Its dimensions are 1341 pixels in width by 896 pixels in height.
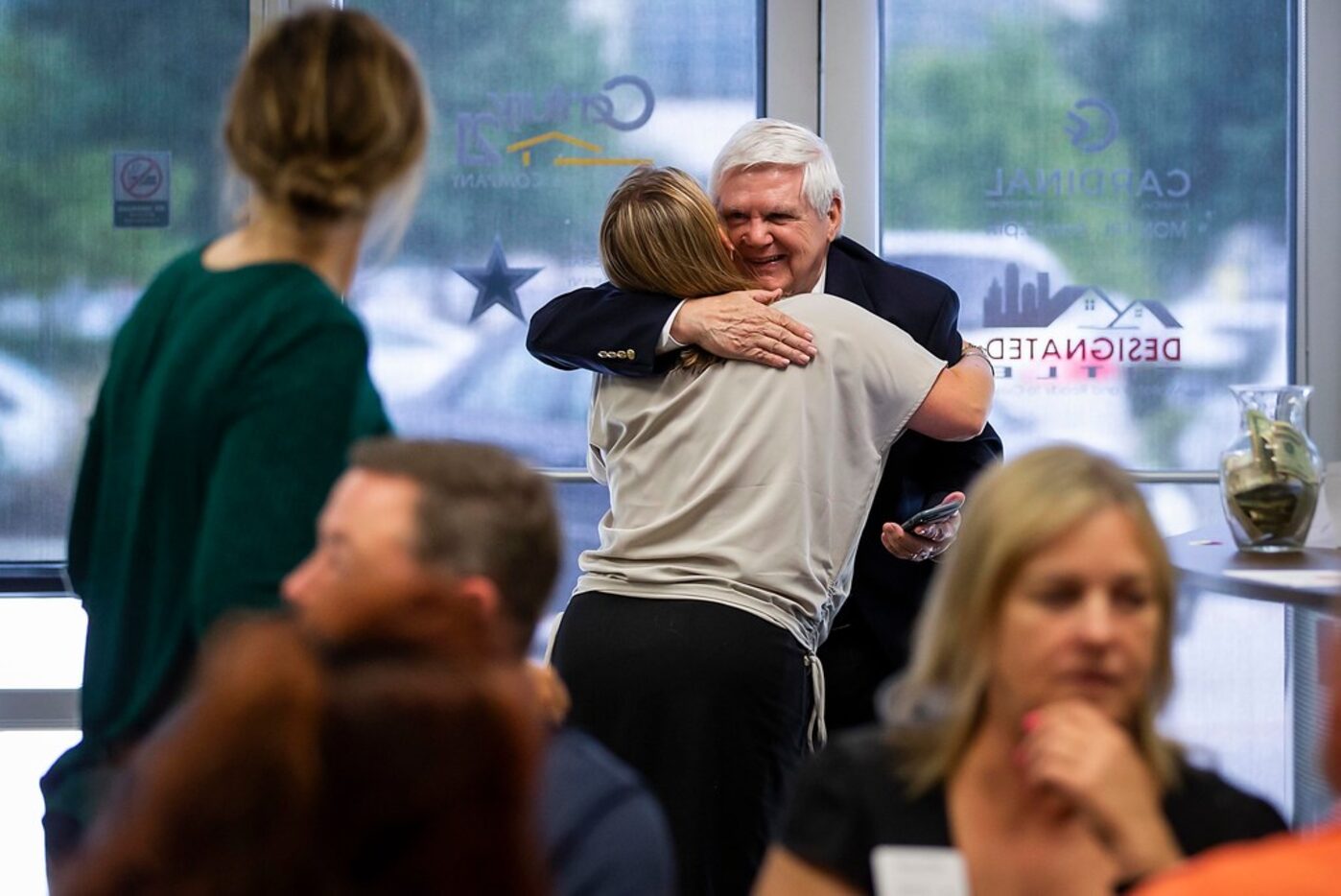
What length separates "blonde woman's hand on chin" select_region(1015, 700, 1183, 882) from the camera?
4.63ft

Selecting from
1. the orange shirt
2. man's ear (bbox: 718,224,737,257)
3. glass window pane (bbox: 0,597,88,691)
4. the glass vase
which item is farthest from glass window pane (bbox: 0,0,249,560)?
the orange shirt

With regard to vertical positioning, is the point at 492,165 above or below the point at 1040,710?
above

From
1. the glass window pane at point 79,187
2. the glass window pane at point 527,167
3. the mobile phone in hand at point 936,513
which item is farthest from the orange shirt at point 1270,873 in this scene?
the glass window pane at point 79,187

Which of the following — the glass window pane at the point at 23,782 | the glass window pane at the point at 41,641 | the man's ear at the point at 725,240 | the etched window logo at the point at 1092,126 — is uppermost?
the etched window logo at the point at 1092,126

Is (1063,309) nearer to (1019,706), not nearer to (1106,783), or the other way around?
(1019,706)

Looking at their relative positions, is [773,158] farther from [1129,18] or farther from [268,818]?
[268,818]

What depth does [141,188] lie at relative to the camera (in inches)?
168

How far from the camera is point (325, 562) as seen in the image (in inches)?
59.6

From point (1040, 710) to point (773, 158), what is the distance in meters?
1.55

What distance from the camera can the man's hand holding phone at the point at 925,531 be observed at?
8.93ft

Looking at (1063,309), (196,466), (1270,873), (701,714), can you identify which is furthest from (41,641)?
(1270,873)

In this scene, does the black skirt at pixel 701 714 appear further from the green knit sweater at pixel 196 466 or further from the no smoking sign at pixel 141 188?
the no smoking sign at pixel 141 188

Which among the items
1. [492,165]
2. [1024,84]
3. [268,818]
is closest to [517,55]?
[492,165]

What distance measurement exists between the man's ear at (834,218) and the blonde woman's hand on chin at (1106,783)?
1601 mm
